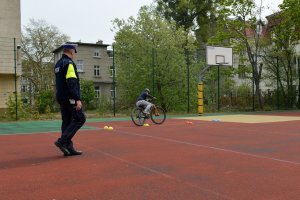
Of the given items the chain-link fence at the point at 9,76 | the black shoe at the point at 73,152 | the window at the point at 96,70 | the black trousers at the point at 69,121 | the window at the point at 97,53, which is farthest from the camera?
the window at the point at 97,53

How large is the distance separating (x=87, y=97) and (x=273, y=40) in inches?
616

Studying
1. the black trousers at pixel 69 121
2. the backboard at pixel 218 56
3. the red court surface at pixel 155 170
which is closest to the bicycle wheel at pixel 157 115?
the red court surface at pixel 155 170

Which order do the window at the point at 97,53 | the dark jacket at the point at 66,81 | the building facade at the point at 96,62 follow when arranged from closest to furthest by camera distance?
the dark jacket at the point at 66,81 < the building facade at the point at 96,62 < the window at the point at 97,53

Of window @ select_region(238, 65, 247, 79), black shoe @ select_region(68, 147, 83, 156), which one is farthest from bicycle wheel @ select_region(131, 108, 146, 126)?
window @ select_region(238, 65, 247, 79)

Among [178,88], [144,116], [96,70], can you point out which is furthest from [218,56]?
[96,70]

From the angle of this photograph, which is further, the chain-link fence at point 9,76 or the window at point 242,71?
the window at point 242,71

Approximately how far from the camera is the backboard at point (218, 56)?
797 inches

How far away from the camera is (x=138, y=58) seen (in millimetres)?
22141

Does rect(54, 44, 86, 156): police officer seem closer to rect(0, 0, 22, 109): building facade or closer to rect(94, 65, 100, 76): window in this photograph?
rect(0, 0, 22, 109): building facade

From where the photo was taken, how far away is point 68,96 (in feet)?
21.4

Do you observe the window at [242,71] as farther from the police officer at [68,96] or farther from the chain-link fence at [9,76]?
the police officer at [68,96]

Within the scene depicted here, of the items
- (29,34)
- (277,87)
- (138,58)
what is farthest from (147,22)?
(29,34)

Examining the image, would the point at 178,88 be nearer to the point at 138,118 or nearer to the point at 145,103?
the point at 145,103

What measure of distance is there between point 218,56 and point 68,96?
49.4 feet
